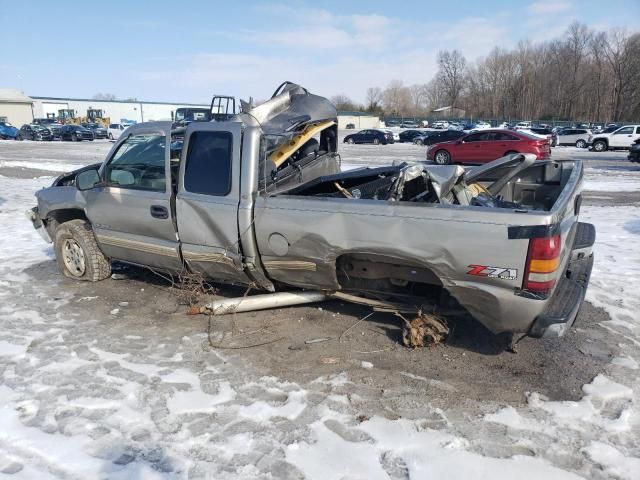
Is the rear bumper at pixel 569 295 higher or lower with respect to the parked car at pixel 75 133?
lower

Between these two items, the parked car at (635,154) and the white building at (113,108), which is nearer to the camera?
the parked car at (635,154)

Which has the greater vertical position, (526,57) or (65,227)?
(526,57)

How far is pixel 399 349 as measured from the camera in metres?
4.12

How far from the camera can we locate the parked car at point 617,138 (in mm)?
29109

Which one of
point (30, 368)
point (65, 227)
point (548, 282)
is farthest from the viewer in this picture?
point (65, 227)

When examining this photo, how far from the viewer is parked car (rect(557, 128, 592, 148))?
1336 inches

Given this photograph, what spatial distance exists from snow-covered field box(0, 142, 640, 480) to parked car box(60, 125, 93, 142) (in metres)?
42.0

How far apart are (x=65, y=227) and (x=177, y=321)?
2161 millimetres

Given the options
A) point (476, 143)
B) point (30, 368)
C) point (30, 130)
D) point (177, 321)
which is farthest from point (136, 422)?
point (30, 130)

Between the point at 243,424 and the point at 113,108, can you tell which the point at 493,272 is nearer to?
the point at 243,424

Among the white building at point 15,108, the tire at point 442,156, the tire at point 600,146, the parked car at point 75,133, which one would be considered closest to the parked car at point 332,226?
the tire at point 442,156

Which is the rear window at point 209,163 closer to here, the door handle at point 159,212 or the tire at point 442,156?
the door handle at point 159,212

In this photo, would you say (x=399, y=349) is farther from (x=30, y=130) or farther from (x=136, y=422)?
(x=30, y=130)

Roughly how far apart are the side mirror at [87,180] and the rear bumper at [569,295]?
463 centimetres
